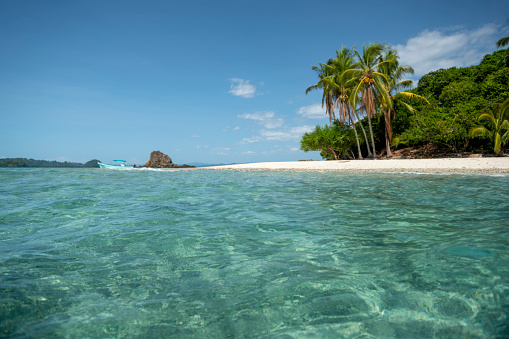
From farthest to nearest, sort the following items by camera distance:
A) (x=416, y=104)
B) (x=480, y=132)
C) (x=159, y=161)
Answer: (x=159, y=161)
(x=416, y=104)
(x=480, y=132)

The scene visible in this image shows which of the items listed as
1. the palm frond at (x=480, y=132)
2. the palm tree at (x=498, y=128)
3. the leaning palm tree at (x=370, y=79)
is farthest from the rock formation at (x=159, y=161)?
the palm tree at (x=498, y=128)

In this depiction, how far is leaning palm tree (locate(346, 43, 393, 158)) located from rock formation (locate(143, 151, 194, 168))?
33.6 meters

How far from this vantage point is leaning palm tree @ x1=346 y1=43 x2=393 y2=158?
23.9 m

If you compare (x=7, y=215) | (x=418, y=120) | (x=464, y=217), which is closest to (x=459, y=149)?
(x=418, y=120)

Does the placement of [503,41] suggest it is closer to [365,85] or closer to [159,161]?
[365,85]

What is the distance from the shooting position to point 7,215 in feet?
15.7

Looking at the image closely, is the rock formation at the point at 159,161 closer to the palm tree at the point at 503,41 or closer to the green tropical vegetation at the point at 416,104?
the green tropical vegetation at the point at 416,104

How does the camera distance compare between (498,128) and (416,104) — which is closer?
(498,128)

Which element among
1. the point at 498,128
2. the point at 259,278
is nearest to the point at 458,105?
the point at 498,128

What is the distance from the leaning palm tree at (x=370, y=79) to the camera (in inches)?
942

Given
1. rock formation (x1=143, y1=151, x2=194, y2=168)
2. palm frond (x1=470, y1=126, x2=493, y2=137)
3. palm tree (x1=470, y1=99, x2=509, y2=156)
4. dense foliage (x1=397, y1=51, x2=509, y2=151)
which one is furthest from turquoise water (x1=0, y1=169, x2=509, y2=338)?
rock formation (x1=143, y1=151, x2=194, y2=168)

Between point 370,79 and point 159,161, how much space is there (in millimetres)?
38331

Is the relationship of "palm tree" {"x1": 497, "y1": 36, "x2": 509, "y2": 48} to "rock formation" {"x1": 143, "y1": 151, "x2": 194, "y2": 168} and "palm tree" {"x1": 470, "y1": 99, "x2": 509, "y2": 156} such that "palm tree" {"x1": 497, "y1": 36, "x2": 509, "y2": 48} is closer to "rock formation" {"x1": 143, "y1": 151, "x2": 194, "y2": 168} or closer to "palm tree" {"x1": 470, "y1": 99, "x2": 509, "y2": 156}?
"palm tree" {"x1": 470, "y1": 99, "x2": 509, "y2": 156}

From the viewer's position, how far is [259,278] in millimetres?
2127
